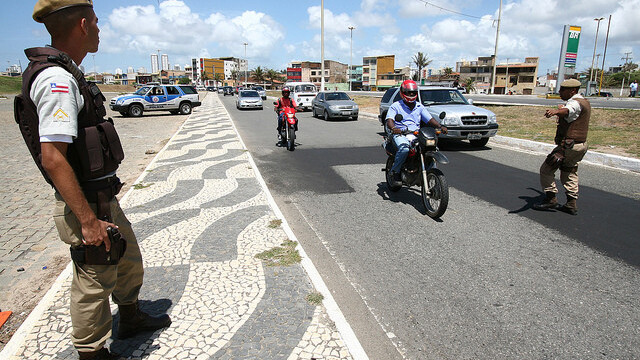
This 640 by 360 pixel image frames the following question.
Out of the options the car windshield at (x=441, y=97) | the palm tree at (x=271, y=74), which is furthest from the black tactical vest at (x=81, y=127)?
the palm tree at (x=271, y=74)

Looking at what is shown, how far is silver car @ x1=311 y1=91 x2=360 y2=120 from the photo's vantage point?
62.6 feet

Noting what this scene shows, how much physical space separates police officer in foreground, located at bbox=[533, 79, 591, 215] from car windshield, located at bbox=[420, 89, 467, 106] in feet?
21.3

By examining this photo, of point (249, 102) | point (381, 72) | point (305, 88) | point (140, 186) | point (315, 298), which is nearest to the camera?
point (315, 298)

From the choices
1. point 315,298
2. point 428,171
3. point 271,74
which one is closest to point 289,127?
point 428,171

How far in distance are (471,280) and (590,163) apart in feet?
23.7

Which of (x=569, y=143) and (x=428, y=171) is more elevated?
(x=569, y=143)

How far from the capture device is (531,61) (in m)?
102

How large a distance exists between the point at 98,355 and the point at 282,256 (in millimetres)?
1864

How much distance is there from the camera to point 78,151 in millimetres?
1990

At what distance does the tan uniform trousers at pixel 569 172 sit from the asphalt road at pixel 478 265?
0.38 metres

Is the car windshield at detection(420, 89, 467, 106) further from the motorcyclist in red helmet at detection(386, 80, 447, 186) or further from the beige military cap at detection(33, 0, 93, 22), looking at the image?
the beige military cap at detection(33, 0, 93, 22)

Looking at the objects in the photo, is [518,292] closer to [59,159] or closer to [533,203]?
[533,203]

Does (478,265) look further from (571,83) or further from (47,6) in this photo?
(47,6)

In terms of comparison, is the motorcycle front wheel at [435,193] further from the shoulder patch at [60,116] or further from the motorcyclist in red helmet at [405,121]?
the shoulder patch at [60,116]
